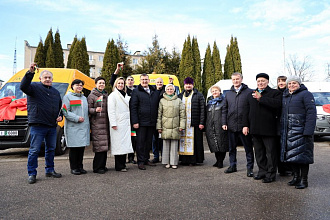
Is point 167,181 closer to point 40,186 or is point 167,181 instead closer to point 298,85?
point 40,186

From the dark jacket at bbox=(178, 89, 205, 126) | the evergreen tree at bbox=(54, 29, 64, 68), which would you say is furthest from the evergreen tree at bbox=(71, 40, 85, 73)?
the dark jacket at bbox=(178, 89, 205, 126)

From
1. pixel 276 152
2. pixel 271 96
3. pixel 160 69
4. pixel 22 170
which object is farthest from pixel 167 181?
pixel 160 69

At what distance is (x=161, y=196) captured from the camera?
4.00 meters

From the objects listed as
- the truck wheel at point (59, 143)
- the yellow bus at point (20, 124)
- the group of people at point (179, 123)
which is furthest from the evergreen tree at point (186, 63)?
the group of people at point (179, 123)

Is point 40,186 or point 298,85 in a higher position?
point 298,85

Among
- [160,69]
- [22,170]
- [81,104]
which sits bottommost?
[22,170]

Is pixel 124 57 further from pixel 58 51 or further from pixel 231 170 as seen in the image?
pixel 231 170

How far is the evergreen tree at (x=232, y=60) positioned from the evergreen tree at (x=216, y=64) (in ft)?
4.13

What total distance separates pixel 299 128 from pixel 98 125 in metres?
3.77

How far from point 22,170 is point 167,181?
3408 mm

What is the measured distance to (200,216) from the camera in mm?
3201

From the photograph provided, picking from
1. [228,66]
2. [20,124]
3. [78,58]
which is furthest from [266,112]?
[228,66]

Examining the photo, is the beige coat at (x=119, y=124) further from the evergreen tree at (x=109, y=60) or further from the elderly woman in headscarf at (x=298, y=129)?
the evergreen tree at (x=109, y=60)

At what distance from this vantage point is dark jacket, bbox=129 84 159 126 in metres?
5.94
